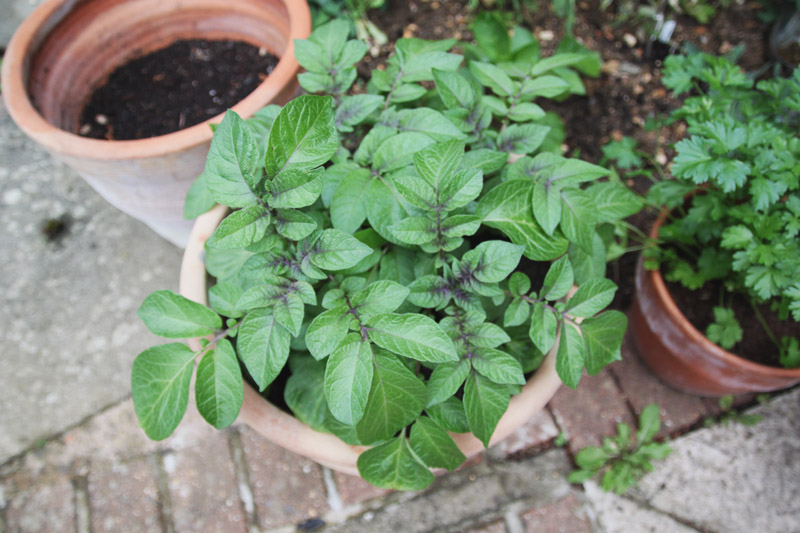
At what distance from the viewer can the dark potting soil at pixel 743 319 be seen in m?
1.61

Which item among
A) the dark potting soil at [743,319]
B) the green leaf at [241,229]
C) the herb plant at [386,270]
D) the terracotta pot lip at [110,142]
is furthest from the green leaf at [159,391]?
the dark potting soil at [743,319]

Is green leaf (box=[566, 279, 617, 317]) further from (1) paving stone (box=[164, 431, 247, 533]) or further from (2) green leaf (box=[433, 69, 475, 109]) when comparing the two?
(1) paving stone (box=[164, 431, 247, 533])

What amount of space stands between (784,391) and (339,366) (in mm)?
1689

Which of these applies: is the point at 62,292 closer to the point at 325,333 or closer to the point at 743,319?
the point at 325,333

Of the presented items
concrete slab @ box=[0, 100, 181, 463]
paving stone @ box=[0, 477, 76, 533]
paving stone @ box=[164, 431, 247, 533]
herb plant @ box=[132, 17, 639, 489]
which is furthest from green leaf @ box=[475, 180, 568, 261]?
paving stone @ box=[0, 477, 76, 533]

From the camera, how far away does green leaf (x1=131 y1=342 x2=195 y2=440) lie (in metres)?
0.97

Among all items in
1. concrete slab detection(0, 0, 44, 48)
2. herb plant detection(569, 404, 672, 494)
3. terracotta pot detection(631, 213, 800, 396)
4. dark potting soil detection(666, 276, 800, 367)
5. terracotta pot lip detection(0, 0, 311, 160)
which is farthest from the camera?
concrete slab detection(0, 0, 44, 48)

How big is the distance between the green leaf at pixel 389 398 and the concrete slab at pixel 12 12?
7.51 feet

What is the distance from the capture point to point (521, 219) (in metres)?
1.05

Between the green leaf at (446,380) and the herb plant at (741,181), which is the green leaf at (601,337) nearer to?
the green leaf at (446,380)

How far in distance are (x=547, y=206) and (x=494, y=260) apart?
0.15 metres

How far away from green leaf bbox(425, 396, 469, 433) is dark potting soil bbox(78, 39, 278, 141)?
1.17 meters

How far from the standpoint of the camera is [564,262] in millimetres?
1019

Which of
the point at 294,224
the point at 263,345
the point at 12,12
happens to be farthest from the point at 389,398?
the point at 12,12
